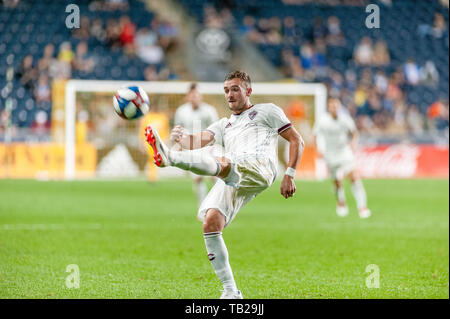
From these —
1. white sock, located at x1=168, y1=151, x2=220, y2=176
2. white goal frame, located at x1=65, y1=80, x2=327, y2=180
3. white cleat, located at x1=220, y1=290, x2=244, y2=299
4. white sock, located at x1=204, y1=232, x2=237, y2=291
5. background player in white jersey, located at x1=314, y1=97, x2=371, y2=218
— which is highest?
white goal frame, located at x1=65, y1=80, x2=327, y2=180

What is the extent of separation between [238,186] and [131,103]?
43.9 inches

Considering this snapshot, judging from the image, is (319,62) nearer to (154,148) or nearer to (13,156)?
(13,156)

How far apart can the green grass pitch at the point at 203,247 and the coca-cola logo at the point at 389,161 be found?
5.97 metres

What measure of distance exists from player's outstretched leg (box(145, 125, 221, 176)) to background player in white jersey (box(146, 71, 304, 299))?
0.18m

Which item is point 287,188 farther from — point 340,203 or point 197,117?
point 340,203

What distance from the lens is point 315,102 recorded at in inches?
870

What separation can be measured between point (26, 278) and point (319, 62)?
70.1 feet

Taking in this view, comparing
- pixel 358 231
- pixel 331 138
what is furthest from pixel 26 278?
pixel 331 138

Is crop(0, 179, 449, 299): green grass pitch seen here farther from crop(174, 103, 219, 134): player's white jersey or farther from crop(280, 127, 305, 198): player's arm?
crop(174, 103, 219, 134): player's white jersey

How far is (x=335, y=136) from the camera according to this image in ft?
45.2

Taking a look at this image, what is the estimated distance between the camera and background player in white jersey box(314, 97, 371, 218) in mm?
13133

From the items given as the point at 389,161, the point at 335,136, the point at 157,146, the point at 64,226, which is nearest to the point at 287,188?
the point at 157,146

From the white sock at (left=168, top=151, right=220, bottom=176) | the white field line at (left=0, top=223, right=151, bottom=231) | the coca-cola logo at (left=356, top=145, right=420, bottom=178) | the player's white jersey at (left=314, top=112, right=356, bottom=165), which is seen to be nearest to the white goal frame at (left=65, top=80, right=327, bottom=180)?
the coca-cola logo at (left=356, top=145, right=420, bottom=178)
